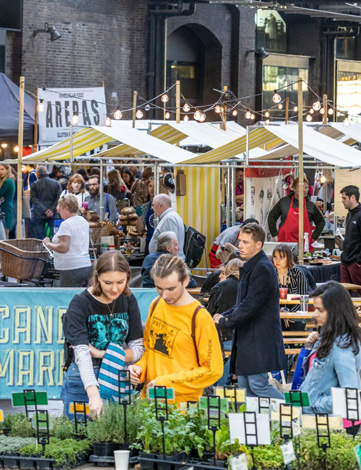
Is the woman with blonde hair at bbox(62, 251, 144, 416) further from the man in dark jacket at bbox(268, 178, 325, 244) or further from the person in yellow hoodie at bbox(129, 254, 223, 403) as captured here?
the man in dark jacket at bbox(268, 178, 325, 244)

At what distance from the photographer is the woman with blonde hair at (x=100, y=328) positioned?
5641mm

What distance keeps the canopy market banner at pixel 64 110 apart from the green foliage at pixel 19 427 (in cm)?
1787

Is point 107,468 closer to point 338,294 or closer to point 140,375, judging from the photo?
point 140,375

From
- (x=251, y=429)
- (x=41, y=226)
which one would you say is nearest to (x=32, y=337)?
(x=251, y=429)

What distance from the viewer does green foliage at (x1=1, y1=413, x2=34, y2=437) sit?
5297 mm

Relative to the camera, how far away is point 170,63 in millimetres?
32406

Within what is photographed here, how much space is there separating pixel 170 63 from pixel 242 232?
1002 inches

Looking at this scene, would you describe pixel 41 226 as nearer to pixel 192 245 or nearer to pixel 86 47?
pixel 192 245

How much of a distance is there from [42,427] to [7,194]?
40.0ft

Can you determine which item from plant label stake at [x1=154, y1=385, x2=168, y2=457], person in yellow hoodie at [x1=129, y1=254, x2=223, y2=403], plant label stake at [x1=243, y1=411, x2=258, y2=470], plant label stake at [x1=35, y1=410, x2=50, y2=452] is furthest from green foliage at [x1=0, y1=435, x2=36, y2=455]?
plant label stake at [x1=243, y1=411, x2=258, y2=470]

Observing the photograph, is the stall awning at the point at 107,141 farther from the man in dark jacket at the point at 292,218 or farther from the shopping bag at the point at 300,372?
the shopping bag at the point at 300,372

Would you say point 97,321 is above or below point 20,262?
below

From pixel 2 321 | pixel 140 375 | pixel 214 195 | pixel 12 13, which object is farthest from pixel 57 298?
pixel 12 13

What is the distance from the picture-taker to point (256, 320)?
24.4 ft
